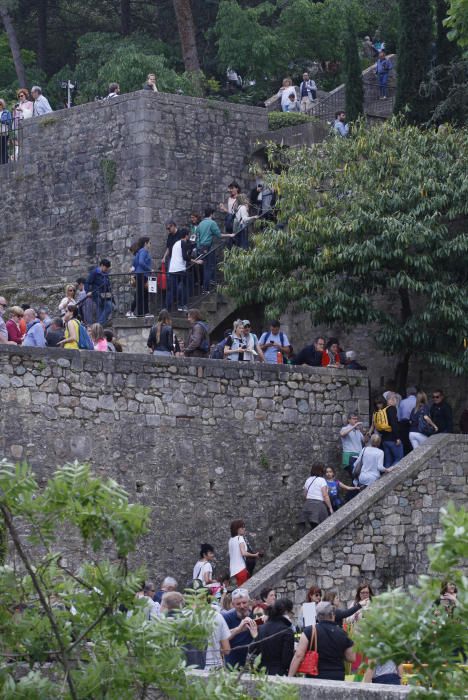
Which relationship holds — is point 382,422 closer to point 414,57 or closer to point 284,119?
point 414,57

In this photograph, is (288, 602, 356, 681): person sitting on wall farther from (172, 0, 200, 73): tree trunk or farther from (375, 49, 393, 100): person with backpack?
(172, 0, 200, 73): tree trunk

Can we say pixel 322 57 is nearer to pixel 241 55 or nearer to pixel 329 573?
pixel 241 55

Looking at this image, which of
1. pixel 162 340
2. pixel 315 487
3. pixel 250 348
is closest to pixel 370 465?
pixel 315 487

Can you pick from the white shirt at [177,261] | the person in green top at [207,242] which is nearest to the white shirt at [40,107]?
the person in green top at [207,242]

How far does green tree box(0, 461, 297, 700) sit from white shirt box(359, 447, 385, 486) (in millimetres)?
11295

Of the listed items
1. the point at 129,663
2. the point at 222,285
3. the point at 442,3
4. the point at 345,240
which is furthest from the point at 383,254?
the point at 129,663

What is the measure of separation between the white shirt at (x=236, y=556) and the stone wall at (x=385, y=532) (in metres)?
0.37

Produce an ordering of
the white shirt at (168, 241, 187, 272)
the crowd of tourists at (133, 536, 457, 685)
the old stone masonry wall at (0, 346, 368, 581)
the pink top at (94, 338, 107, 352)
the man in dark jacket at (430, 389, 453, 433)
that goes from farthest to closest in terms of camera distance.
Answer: the white shirt at (168, 241, 187, 272), the man in dark jacket at (430, 389, 453, 433), the pink top at (94, 338, 107, 352), the old stone masonry wall at (0, 346, 368, 581), the crowd of tourists at (133, 536, 457, 685)

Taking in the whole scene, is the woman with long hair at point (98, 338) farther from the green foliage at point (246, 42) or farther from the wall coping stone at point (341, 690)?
the green foliage at point (246, 42)

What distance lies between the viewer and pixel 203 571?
61.1 feet

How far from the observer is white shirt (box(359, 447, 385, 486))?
814 inches

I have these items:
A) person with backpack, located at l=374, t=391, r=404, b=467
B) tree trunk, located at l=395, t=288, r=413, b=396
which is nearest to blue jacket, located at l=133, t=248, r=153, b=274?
tree trunk, located at l=395, t=288, r=413, b=396

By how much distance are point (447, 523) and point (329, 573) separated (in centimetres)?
1150

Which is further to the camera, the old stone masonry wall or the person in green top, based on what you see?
the person in green top
